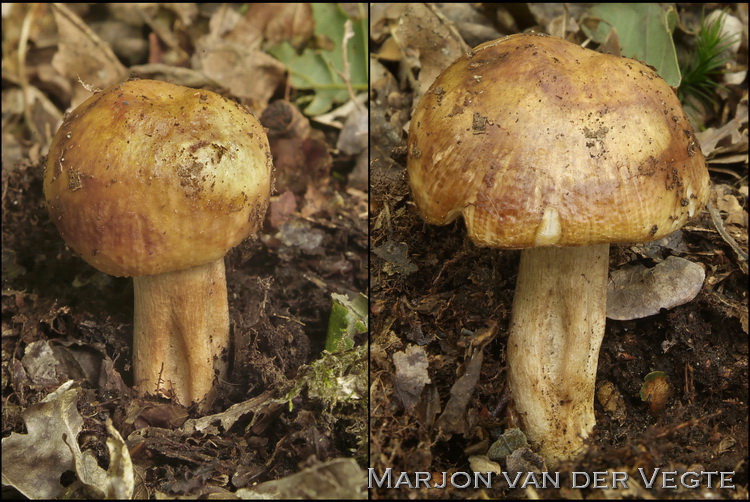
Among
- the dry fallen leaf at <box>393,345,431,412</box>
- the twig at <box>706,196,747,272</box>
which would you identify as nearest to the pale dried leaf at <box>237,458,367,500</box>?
the dry fallen leaf at <box>393,345,431,412</box>

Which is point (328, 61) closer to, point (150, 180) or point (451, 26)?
point (451, 26)

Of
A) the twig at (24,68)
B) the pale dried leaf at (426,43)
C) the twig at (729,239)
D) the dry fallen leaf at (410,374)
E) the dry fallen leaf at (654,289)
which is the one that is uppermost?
the pale dried leaf at (426,43)

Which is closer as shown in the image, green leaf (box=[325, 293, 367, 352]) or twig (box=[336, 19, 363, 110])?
green leaf (box=[325, 293, 367, 352])

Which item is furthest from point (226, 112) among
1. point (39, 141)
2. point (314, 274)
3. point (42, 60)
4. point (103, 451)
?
point (42, 60)

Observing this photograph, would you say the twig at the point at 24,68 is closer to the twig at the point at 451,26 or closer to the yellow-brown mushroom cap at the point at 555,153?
the twig at the point at 451,26

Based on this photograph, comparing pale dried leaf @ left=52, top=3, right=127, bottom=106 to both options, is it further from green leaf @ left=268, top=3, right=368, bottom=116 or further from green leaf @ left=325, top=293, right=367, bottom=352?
green leaf @ left=325, top=293, right=367, bottom=352

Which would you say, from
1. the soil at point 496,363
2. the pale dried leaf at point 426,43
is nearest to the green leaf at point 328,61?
the pale dried leaf at point 426,43
